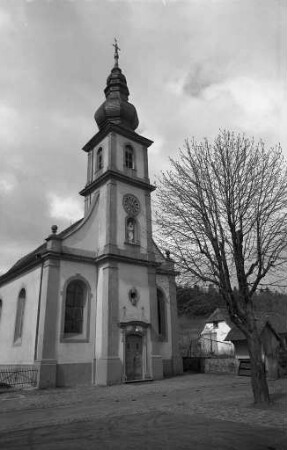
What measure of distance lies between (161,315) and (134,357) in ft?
14.1

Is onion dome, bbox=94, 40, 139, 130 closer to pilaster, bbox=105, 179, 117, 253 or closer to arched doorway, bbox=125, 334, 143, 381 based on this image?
pilaster, bbox=105, 179, 117, 253

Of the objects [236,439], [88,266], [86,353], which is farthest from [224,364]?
[236,439]

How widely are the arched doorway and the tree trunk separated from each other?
33.8 feet

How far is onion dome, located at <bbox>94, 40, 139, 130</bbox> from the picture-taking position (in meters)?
26.7

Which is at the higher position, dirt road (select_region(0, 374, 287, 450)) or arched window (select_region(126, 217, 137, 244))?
arched window (select_region(126, 217, 137, 244))

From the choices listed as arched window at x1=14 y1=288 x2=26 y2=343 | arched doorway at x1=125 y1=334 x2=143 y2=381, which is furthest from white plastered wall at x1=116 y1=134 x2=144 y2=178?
arched doorway at x1=125 y1=334 x2=143 y2=381

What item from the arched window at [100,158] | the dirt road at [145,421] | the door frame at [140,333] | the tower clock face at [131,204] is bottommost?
the dirt road at [145,421]

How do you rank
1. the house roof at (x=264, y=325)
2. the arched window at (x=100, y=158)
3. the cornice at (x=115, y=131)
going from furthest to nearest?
the arched window at (x=100, y=158) → the cornice at (x=115, y=131) → the house roof at (x=264, y=325)

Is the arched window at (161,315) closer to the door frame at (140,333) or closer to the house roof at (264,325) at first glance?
the door frame at (140,333)

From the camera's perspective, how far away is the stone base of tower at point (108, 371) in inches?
750

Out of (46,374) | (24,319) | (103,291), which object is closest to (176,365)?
(103,291)

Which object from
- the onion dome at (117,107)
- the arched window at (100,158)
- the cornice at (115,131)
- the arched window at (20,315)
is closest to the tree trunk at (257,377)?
the arched window at (20,315)

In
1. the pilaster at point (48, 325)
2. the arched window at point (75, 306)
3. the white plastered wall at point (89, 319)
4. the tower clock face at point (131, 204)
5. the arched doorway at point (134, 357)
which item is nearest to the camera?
the pilaster at point (48, 325)

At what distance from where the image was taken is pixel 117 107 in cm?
2673
